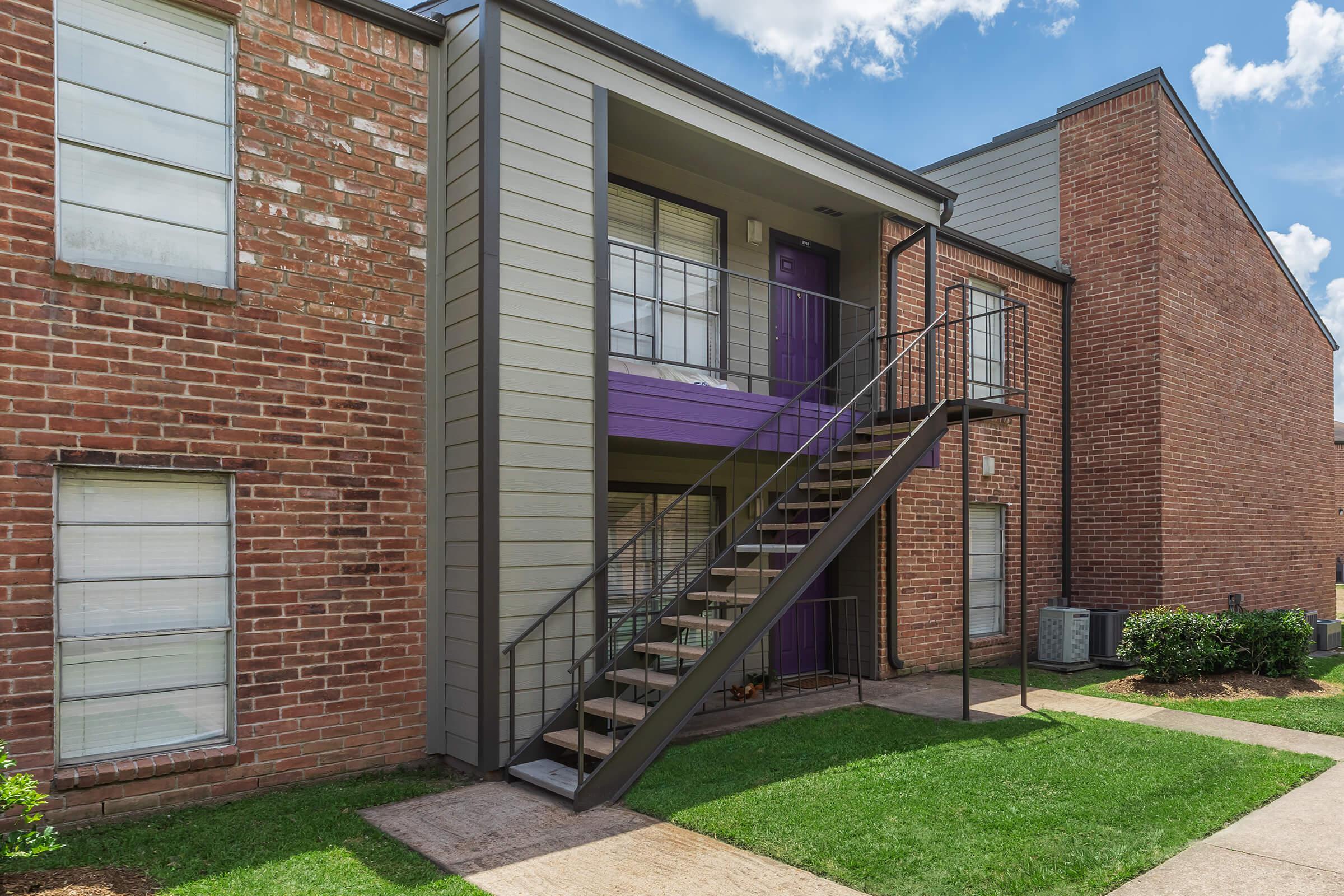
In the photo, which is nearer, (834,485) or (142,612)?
(142,612)

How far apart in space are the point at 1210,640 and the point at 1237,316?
6146 mm

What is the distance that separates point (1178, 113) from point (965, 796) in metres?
10.7

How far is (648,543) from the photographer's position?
8.69m

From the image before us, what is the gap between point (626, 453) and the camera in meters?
8.41

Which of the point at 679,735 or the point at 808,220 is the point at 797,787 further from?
the point at 808,220

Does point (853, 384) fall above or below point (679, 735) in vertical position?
above

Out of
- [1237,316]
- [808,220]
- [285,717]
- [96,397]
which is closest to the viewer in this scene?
[96,397]

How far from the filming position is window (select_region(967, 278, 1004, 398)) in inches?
436

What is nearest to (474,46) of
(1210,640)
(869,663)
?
(869,663)

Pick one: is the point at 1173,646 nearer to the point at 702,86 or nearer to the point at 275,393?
the point at 702,86

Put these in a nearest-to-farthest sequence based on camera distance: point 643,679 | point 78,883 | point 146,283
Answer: point 78,883
point 146,283
point 643,679

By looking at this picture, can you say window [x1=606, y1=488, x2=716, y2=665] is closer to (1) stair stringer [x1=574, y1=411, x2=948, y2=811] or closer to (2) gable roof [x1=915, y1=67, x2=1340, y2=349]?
(1) stair stringer [x1=574, y1=411, x2=948, y2=811]

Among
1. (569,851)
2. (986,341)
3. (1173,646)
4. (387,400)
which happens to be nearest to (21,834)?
(569,851)

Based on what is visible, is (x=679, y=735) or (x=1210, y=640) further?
(x=1210, y=640)
